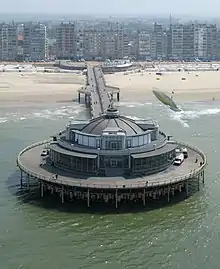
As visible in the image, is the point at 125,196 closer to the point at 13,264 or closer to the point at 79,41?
the point at 13,264

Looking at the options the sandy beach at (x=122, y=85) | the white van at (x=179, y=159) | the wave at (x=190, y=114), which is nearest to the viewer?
the white van at (x=179, y=159)

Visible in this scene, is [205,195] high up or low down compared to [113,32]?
down

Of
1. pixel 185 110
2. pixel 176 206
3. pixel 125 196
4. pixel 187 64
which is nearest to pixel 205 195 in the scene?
pixel 176 206

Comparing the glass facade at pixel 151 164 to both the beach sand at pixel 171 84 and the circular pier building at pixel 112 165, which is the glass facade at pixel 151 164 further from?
the beach sand at pixel 171 84

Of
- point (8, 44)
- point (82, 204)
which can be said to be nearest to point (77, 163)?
point (82, 204)

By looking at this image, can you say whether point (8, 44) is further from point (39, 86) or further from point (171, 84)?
point (171, 84)

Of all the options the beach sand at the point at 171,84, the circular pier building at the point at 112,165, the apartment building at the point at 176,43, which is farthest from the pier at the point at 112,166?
the apartment building at the point at 176,43

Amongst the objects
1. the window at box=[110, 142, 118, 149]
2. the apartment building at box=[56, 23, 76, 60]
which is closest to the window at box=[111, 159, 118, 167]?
the window at box=[110, 142, 118, 149]
